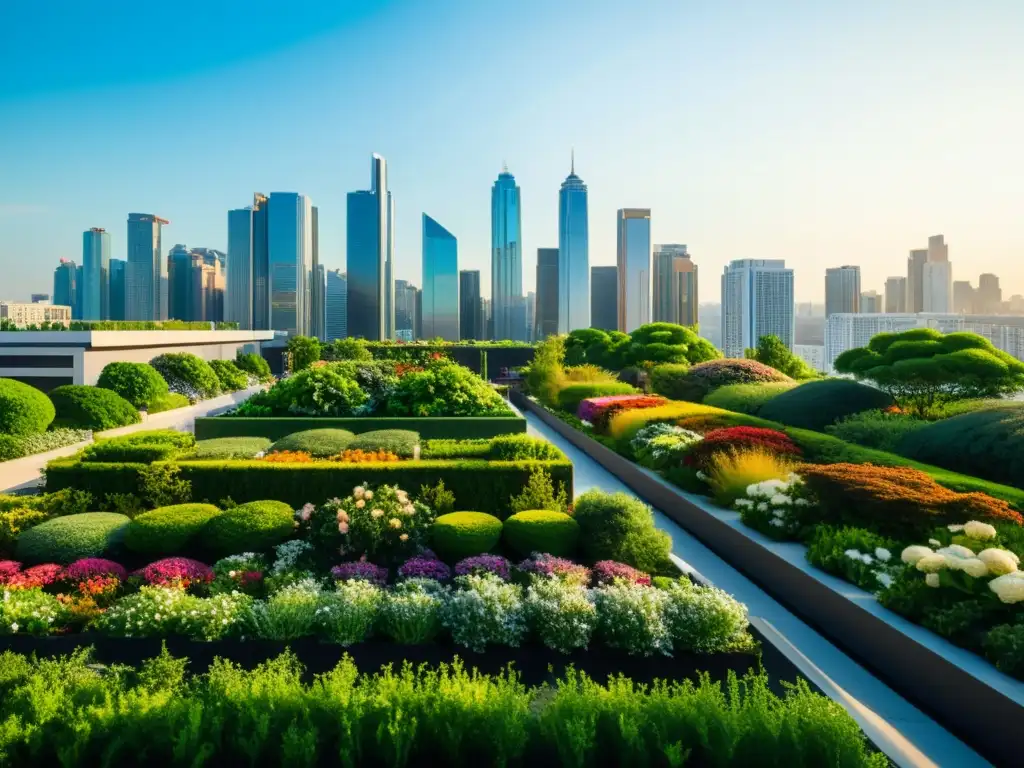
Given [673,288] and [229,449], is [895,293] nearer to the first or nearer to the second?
[673,288]

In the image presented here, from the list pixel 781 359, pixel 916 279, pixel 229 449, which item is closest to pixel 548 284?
pixel 916 279

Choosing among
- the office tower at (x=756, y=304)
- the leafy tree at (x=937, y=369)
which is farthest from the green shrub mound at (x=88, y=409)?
the office tower at (x=756, y=304)

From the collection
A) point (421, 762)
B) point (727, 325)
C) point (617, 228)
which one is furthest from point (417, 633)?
point (617, 228)

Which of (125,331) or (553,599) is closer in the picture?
(553,599)

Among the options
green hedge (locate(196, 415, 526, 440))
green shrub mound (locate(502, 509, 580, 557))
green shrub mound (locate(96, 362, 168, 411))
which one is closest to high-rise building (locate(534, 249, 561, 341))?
green shrub mound (locate(96, 362, 168, 411))

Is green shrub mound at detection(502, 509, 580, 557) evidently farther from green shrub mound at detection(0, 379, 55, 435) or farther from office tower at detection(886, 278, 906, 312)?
office tower at detection(886, 278, 906, 312)

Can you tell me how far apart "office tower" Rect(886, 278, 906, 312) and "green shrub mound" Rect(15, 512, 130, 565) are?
46742 millimetres

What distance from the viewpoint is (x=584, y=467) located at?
36.8 feet

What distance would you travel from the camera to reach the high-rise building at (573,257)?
273 ft

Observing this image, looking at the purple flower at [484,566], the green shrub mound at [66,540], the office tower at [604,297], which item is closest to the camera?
the purple flower at [484,566]

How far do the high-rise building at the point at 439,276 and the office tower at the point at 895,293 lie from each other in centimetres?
5477

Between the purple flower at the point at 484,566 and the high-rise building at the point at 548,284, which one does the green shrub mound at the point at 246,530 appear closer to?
the purple flower at the point at 484,566

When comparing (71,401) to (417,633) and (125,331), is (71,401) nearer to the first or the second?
(125,331)

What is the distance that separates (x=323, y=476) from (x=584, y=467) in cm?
549
